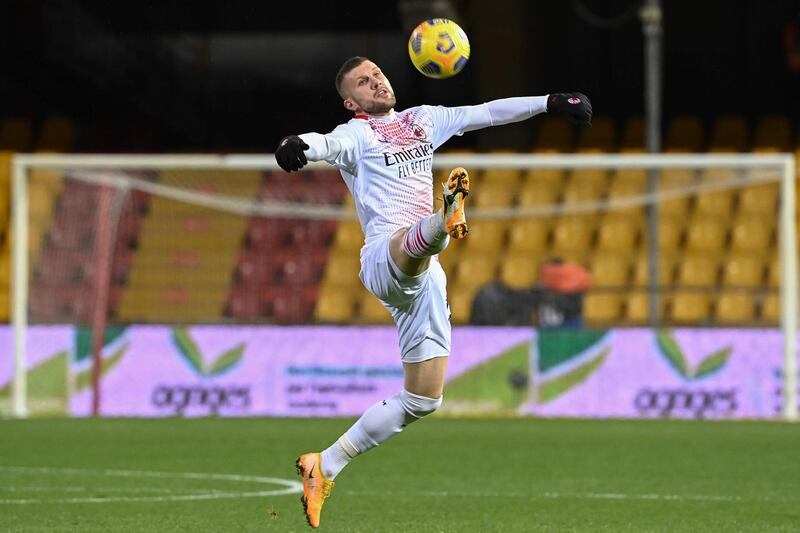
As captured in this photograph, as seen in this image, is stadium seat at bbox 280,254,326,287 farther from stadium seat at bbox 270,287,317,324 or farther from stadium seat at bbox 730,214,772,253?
stadium seat at bbox 730,214,772,253

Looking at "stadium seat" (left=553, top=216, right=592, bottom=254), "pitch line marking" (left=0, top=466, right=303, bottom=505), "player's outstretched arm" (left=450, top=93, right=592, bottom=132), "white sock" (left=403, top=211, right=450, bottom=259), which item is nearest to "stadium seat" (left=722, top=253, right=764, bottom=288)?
"stadium seat" (left=553, top=216, right=592, bottom=254)

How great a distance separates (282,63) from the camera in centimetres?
2391

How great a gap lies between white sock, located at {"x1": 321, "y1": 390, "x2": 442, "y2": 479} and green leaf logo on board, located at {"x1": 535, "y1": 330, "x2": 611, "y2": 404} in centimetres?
836

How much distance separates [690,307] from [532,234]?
1831mm

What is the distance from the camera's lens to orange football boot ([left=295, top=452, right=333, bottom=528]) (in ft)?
22.3

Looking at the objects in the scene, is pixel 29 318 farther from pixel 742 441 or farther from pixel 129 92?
pixel 129 92

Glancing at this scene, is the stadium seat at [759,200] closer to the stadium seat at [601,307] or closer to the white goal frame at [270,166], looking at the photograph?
the white goal frame at [270,166]

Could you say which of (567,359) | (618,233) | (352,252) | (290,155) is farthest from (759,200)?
(290,155)

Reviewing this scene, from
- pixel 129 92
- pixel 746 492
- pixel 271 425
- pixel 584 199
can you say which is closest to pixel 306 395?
pixel 271 425

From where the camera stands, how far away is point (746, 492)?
349 inches

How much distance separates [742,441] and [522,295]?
12.6 ft

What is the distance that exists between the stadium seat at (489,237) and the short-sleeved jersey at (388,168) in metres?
8.96

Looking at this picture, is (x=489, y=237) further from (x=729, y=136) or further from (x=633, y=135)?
(x=729, y=136)

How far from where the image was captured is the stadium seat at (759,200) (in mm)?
15703
